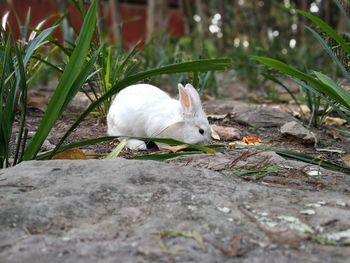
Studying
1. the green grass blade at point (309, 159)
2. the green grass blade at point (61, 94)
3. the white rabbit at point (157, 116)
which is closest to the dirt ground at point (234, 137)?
the white rabbit at point (157, 116)

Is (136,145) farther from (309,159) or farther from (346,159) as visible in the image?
(346,159)

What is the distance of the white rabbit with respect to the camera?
108 inches

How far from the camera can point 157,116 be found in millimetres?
2840

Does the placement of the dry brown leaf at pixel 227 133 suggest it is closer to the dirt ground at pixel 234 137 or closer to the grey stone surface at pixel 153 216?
the dirt ground at pixel 234 137

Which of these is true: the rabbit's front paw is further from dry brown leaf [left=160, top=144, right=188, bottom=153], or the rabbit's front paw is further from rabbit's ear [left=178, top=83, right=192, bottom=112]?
rabbit's ear [left=178, top=83, right=192, bottom=112]

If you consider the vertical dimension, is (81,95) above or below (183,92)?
below

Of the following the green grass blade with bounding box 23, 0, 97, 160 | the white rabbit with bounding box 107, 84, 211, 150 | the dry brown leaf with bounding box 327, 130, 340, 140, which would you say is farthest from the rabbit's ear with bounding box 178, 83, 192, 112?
the dry brown leaf with bounding box 327, 130, 340, 140

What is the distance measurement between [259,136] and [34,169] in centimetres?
178

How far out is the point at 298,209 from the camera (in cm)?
167

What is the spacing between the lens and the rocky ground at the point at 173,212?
1.38 m

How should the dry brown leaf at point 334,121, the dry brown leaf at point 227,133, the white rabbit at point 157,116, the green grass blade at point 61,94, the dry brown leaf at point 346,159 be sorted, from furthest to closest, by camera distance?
the dry brown leaf at point 334,121 < the dry brown leaf at point 227,133 < the white rabbit at point 157,116 < the dry brown leaf at point 346,159 < the green grass blade at point 61,94

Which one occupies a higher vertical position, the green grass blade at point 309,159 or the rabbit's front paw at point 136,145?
the green grass blade at point 309,159

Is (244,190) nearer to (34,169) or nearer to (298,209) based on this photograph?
(298,209)

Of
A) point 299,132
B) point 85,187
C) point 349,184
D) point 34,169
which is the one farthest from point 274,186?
point 299,132
